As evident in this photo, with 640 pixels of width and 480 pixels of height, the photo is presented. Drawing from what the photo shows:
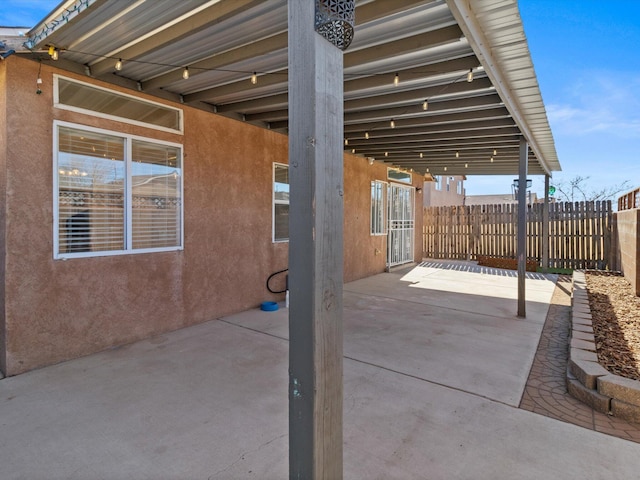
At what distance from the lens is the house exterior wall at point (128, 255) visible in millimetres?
3316

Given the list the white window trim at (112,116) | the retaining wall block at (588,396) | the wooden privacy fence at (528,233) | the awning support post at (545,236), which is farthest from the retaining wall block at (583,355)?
the wooden privacy fence at (528,233)

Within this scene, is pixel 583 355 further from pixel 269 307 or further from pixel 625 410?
pixel 269 307

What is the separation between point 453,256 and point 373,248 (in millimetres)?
Answer: 4946

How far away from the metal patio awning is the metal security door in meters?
4.72

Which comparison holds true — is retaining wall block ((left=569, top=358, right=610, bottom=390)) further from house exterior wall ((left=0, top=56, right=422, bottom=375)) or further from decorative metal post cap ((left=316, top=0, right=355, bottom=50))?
house exterior wall ((left=0, top=56, right=422, bottom=375))

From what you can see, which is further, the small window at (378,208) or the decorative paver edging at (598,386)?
the small window at (378,208)

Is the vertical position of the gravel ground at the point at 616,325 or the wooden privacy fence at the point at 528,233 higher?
the wooden privacy fence at the point at 528,233

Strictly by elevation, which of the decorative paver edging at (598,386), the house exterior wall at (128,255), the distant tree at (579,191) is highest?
the distant tree at (579,191)

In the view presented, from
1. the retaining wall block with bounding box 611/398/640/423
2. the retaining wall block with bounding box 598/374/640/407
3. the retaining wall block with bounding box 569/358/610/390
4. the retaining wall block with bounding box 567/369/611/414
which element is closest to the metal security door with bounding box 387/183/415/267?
the retaining wall block with bounding box 569/358/610/390

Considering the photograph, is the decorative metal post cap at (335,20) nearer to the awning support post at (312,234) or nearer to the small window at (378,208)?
the awning support post at (312,234)

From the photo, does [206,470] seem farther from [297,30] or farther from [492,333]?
[492,333]

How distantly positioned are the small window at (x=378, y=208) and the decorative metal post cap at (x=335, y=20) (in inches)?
311

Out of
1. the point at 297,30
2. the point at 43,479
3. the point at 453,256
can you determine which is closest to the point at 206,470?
the point at 43,479

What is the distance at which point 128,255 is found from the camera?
418 cm
